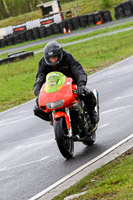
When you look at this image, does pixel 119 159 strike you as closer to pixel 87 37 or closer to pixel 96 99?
pixel 96 99

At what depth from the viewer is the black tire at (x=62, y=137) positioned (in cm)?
706

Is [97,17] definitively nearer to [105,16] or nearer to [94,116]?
[105,16]

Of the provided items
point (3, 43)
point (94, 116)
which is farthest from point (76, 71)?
point (3, 43)

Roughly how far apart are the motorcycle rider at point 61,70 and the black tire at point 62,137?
455 mm

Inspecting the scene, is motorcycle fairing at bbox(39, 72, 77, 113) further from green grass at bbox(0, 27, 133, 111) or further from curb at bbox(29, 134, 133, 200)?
green grass at bbox(0, 27, 133, 111)

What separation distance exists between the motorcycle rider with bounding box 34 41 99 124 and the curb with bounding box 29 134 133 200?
2.26 ft

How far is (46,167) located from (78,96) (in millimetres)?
1198

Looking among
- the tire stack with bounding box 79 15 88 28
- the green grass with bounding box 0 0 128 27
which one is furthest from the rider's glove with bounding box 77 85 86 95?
the green grass with bounding box 0 0 128 27

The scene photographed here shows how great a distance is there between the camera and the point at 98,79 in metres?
18.7

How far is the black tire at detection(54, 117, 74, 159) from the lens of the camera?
278 inches

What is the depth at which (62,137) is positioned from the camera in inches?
278

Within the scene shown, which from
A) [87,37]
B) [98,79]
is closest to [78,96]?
[98,79]

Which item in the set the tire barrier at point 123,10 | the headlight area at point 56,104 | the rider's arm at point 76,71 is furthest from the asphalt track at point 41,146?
the tire barrier at point 123,10

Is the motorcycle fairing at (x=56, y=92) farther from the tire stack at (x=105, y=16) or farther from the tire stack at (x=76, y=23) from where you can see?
the tire stack at (x=105, y=16)
